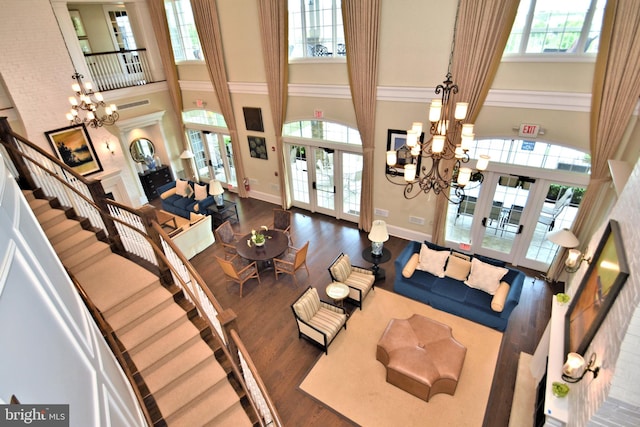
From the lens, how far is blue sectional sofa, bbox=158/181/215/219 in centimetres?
910

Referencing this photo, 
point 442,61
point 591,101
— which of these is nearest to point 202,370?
point 442,61

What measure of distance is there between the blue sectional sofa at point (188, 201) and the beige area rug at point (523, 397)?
25.7 ft

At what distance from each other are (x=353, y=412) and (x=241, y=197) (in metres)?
7.61

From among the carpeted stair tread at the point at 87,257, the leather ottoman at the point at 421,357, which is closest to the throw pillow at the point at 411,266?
the leather ottoman at the point at 421,357

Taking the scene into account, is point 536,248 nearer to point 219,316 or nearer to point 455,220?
point 455,220

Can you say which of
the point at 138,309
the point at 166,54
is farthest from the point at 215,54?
the point at 138,309

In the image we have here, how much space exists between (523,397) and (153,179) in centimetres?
1101

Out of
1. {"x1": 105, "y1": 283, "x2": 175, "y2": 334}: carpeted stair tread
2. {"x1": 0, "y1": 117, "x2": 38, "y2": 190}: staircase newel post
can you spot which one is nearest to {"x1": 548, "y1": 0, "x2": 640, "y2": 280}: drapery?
{"x1": 105, "y1": 283, "x2": 175, "y2": 334}: carpeted stair tread

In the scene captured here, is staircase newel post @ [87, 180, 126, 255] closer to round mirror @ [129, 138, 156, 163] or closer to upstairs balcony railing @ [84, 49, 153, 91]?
upstairs balcony railing @ [84, 49, 153, 91]

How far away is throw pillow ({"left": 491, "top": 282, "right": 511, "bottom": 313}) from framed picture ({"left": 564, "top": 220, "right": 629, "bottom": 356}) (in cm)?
111

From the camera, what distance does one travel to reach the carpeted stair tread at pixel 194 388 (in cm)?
397

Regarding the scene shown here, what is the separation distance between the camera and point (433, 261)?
6234 millimetres

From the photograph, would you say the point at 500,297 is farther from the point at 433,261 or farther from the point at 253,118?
the point at 253,118

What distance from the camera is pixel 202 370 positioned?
168 inches
